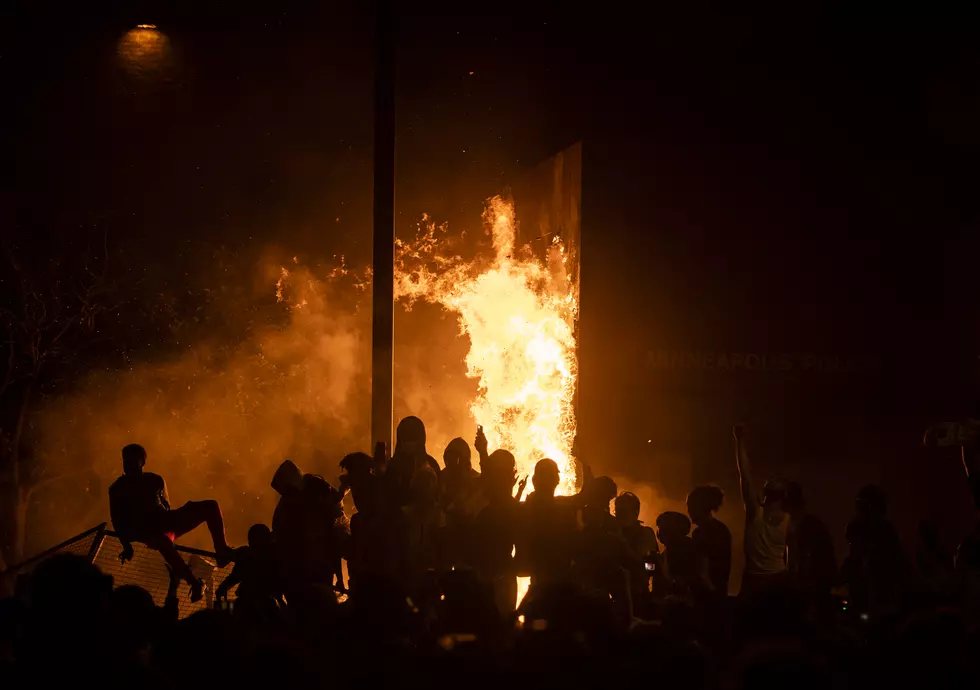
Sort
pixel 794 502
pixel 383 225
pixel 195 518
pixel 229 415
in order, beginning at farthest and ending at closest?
pixel 229 415
pixel 383 225
pixel 195 518
pixel 794 502

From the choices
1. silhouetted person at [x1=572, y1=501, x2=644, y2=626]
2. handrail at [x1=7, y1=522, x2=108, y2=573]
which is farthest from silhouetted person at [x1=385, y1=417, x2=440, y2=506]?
handrail at [x1=7, y1=522, x2=108, y2=573]

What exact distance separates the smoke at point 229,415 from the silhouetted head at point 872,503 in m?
10.5

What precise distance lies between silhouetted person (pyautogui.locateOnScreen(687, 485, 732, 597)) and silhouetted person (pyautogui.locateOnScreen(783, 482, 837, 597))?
1.63 feet

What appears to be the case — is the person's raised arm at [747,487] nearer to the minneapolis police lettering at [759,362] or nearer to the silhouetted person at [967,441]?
the silhouetted person at [967,441]

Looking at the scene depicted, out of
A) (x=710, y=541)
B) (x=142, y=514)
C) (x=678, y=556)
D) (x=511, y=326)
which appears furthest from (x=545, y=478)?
(x=511, y=326)

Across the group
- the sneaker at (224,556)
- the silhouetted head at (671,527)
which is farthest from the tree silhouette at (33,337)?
the silhouetted head at (671,527)

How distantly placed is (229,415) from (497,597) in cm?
1108

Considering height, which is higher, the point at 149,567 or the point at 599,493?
the point at 599,493

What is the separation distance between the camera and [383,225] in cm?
775

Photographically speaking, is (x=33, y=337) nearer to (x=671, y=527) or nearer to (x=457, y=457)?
(x=457, y=457)

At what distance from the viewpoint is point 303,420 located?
1558 centimetres

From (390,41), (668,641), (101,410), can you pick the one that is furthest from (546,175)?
(101,410)

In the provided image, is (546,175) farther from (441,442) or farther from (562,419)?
(441,442)

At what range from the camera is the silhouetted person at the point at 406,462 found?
5.77 meters
